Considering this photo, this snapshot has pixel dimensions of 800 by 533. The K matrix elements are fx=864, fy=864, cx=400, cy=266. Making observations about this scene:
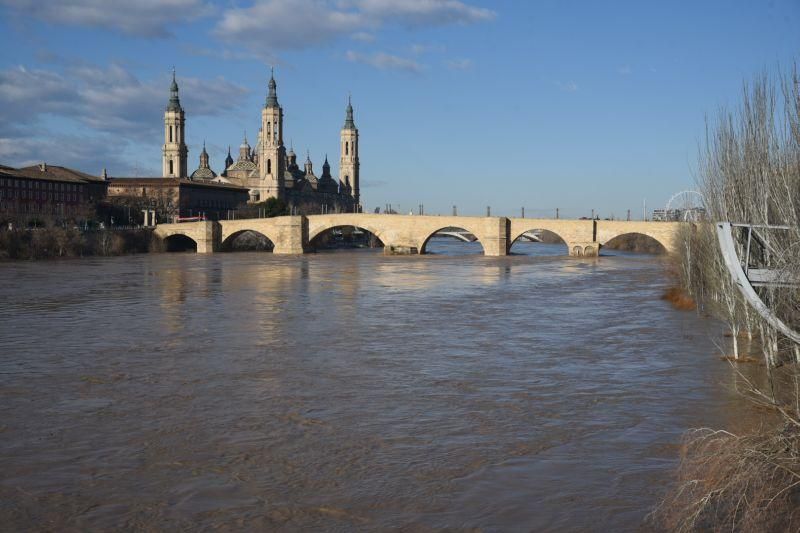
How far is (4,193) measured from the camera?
5856 cm

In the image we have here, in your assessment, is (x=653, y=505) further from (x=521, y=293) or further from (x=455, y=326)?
(x=521, y=293)

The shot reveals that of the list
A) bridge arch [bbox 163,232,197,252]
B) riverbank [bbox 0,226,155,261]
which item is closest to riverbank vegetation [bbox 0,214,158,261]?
riverbank [bbox 0,226,155,261]

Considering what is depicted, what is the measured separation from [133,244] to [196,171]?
53189 mm

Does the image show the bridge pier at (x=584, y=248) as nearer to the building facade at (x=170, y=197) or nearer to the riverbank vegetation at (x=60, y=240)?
the riverbank vegetation at (x=60, y=240)

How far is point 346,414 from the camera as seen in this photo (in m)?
10.9

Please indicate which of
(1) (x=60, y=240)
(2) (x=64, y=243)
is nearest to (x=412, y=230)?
(2) (x=64, y=243)

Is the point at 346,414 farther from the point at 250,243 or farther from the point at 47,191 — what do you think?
the point at 47,191

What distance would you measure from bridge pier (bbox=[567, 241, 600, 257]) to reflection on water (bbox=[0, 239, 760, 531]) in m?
30.0

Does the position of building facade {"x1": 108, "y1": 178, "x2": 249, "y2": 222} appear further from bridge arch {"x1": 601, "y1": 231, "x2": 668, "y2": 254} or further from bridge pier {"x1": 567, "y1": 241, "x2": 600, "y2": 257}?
bridge pier {"x1": 567, "y1": 241, "x2": 600, "y2": 257}

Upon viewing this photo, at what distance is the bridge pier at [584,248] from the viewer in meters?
51.4

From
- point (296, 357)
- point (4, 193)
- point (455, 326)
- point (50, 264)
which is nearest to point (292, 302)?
point (455, 326)

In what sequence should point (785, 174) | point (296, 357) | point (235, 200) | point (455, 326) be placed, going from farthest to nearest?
point (235, 200) → point (455, 326) → point (296, 357) → point (785, 174)

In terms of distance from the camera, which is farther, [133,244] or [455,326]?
[133,244]

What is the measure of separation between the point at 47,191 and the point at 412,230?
27554mm
